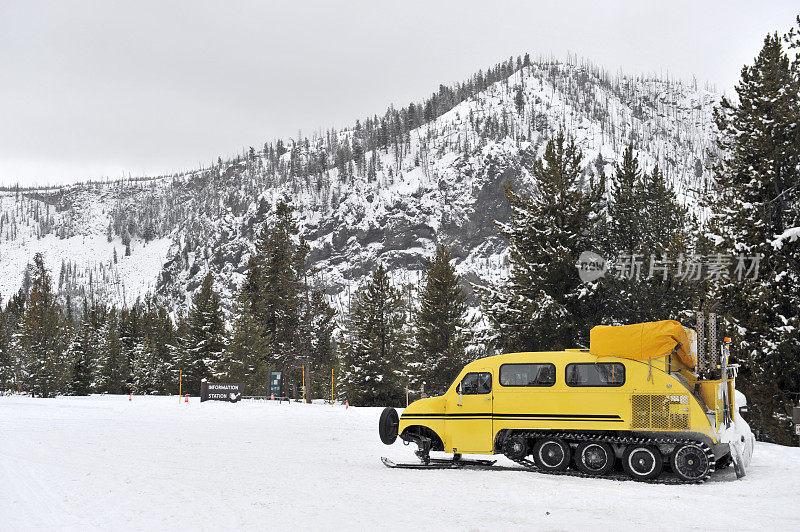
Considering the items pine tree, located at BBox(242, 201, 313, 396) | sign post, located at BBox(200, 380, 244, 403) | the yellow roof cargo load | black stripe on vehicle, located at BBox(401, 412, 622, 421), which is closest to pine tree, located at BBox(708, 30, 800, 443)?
the yellow roof cargo load

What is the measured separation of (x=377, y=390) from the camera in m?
47.2

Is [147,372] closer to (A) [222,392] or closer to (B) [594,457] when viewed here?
(A) [222,392]

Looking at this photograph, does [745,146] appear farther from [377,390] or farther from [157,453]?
[377,390]

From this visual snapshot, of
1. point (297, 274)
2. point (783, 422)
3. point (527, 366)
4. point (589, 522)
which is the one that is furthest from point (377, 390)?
point (589, 522)

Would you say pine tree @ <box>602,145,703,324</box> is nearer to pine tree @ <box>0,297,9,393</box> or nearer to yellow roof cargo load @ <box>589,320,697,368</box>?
yellow roof cargo load @ <box>589,320,697,368</box>

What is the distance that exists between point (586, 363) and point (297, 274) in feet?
152

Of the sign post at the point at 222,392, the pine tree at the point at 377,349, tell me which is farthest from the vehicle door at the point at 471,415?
the pine tree at the point at 377,349

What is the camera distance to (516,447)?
13.1 meters

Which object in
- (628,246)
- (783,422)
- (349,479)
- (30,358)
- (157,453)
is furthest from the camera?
(30,358)

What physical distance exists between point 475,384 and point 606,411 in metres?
2.75

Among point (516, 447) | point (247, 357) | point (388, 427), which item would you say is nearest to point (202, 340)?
point (247, 357)

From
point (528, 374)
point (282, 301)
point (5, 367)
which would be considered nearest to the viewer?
point (528, 374)

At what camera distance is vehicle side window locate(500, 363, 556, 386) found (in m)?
13.1

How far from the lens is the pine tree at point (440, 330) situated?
43250 mm
